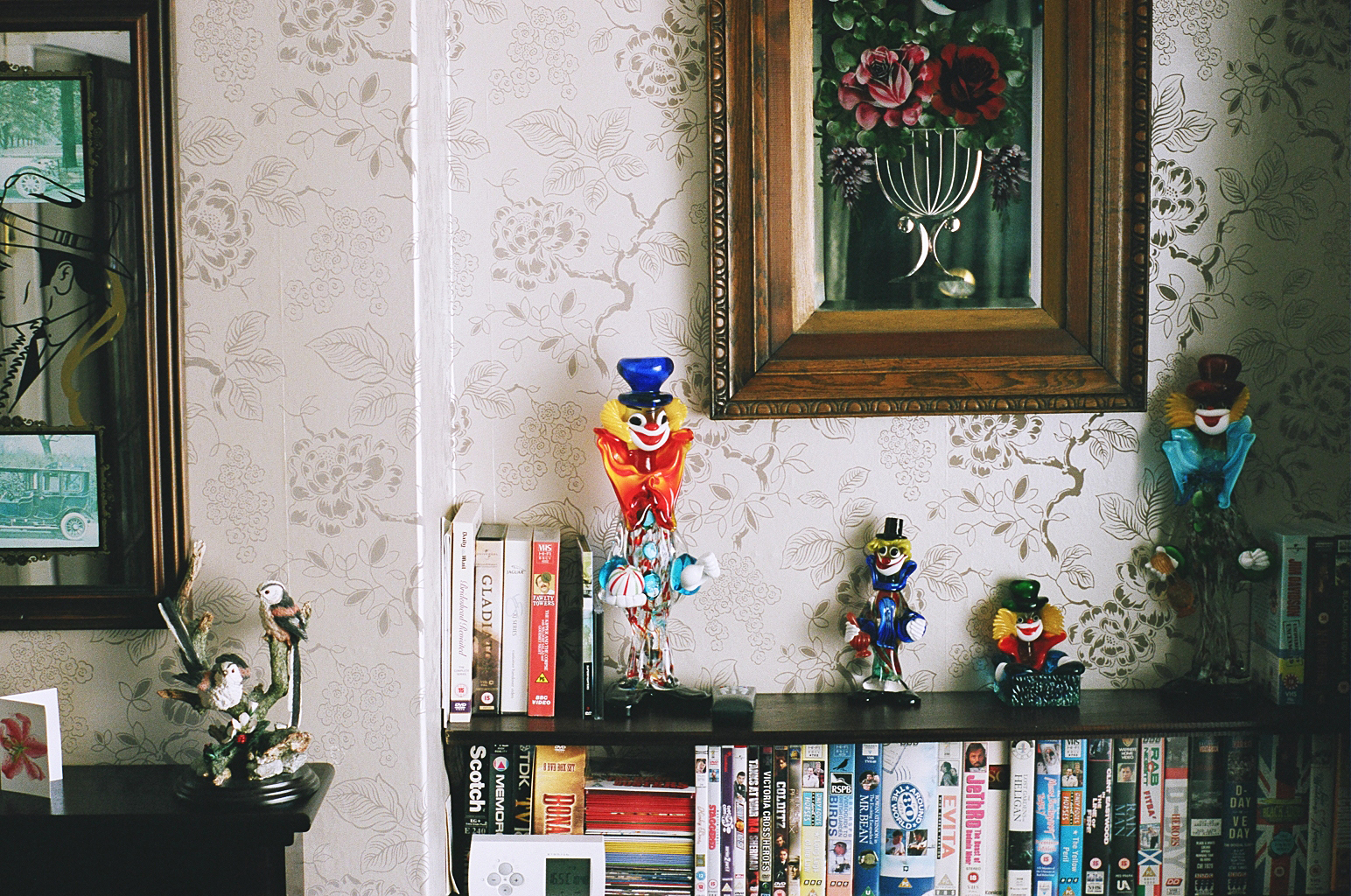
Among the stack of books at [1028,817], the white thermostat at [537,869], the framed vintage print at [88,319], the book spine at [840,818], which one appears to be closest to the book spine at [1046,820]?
the stack of books at [1028,817]

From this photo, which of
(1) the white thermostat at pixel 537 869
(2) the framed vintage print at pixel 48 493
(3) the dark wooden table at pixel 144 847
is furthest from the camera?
(1) the white thermostat at pixel 537 869

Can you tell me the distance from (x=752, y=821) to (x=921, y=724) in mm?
287

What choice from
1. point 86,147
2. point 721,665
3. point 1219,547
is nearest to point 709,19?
point 86,147

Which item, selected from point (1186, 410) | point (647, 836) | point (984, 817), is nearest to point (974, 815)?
point (984, 817)

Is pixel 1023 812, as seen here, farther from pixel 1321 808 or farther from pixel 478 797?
pixel 478 797

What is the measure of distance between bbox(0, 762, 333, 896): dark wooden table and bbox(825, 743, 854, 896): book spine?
722mm

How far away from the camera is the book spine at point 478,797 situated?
1450mm

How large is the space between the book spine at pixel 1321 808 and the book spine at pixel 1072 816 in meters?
0.35

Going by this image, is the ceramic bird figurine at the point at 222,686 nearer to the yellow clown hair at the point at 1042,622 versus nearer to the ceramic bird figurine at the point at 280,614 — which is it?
the ceramic bird figurine at the point at 280,614

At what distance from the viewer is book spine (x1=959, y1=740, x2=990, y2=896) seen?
57.8 inches

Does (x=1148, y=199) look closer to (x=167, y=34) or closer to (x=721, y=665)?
(x=721, y=665)

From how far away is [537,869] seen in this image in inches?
55.6

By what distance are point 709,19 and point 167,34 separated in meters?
0.75

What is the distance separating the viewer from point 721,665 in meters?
1.62
